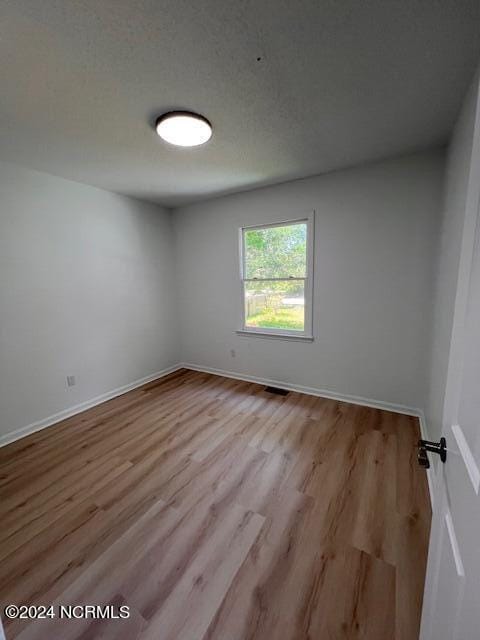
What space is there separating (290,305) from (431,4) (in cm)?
245

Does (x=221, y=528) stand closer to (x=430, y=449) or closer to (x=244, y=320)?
(x=430, y=449)

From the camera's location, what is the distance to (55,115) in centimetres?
166

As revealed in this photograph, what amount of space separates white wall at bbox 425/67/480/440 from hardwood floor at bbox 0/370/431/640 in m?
0.67

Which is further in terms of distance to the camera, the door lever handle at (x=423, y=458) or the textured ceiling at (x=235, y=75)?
the textured ceiling at (x=235, y=75)

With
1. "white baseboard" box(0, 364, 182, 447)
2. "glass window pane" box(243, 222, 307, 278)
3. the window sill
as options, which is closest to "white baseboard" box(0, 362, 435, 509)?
"white baseboard" box(0, 364, 182, 447)

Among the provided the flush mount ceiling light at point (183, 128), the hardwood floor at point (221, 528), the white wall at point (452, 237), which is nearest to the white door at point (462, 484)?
the hardwood floor at point (221, 528)

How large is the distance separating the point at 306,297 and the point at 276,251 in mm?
708

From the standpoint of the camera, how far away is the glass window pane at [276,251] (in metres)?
3.07

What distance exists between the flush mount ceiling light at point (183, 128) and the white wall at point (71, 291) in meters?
1.56

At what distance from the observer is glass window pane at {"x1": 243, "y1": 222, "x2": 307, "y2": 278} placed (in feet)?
10.1

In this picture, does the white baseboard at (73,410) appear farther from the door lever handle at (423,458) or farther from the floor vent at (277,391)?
the door lever handle at (423,458)

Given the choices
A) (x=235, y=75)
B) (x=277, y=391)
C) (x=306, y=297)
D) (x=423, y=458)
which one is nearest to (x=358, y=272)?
(x=306, y=297)

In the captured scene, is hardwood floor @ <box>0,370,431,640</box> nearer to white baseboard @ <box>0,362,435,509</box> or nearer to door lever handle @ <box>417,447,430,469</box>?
white baseboard @ <box>0,362,435,509</box>

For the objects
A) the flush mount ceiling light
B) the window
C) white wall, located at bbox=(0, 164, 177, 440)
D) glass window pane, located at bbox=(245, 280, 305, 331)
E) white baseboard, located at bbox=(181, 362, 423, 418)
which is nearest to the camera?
the flush mount ceiling light
